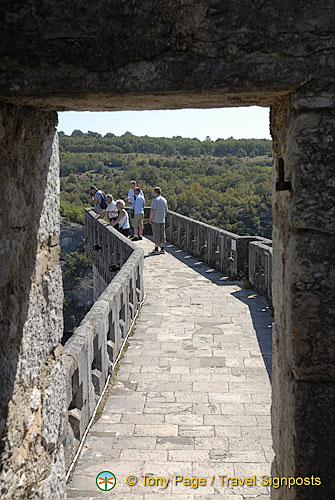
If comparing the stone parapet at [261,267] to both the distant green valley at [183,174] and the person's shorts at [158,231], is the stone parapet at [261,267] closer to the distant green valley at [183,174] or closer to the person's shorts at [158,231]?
the person's shorts at [158,231]

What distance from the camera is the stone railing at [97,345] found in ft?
14.1

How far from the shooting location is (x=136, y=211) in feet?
45.1

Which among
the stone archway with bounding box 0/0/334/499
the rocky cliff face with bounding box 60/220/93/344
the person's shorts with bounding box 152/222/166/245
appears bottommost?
the rocky cliff face with bounding box 60/220/93/344

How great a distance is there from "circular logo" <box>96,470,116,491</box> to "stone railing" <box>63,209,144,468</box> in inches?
9.8

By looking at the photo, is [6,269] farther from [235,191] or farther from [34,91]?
[235,191]

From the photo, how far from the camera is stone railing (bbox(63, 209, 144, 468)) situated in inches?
169

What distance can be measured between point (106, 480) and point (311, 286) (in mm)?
2584

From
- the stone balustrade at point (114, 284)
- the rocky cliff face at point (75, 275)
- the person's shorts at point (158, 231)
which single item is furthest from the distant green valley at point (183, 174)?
the person's shorts at point (158, 231)

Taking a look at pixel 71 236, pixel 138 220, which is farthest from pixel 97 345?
pixel 71 236

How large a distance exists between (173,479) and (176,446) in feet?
1.62

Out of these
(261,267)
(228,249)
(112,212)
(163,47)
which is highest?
(163,47)

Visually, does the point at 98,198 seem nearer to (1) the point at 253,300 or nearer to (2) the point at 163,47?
(1) the point at 253,300

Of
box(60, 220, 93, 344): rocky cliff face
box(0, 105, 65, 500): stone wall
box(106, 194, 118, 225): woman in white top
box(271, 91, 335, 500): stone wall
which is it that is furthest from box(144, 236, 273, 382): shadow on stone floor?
box(60, 220, 93, 344): rocky cliff face

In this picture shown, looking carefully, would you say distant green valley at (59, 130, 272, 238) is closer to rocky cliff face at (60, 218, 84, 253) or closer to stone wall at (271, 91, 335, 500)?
rocky cliff face at (60, 218, 84, 253)
